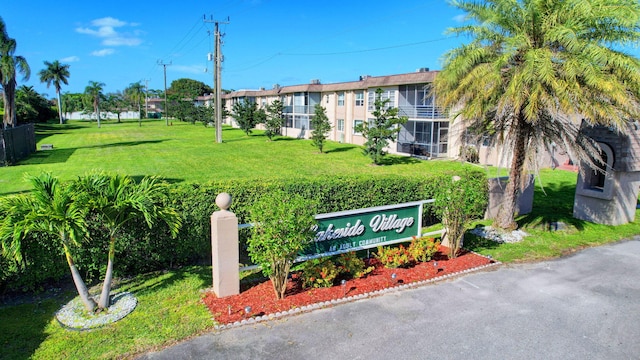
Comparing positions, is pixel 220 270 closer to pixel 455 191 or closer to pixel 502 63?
pixel 455 191

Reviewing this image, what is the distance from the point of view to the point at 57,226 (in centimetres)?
570

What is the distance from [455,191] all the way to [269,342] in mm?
5108

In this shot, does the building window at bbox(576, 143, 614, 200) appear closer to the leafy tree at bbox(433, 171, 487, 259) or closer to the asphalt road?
the asphalt road

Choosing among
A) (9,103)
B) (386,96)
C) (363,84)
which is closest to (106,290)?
(386,96)

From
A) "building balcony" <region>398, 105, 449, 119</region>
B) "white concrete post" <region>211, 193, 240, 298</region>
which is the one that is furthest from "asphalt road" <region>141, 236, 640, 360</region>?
"building balcony" <region>398, 105, 449, 119</region>

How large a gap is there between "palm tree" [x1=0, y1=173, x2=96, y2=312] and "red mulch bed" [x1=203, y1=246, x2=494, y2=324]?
2091mm

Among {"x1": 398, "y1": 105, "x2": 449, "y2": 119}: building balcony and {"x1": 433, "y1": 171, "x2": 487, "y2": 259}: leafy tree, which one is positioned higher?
{"x1": 398, "y1": 105, "x2": 449, "y2": 119}: building balcony

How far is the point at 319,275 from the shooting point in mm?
7223

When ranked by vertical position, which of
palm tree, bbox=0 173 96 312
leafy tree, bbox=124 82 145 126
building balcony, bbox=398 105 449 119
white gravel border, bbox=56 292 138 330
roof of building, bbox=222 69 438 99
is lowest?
white gravel border, bbox=56 292 138 330

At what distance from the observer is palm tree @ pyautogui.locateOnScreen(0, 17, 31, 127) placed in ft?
109

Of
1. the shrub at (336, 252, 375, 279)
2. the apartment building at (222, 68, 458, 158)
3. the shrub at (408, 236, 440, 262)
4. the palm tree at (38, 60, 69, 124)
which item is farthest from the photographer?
the palm tree at (38, 60, 69, 124)

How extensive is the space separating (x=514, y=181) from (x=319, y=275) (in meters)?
6.93

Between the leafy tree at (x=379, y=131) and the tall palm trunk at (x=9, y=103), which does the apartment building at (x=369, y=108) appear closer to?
the leafy tree at (x=379, y=131)

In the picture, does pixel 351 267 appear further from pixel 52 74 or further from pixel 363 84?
pixel 52 74
